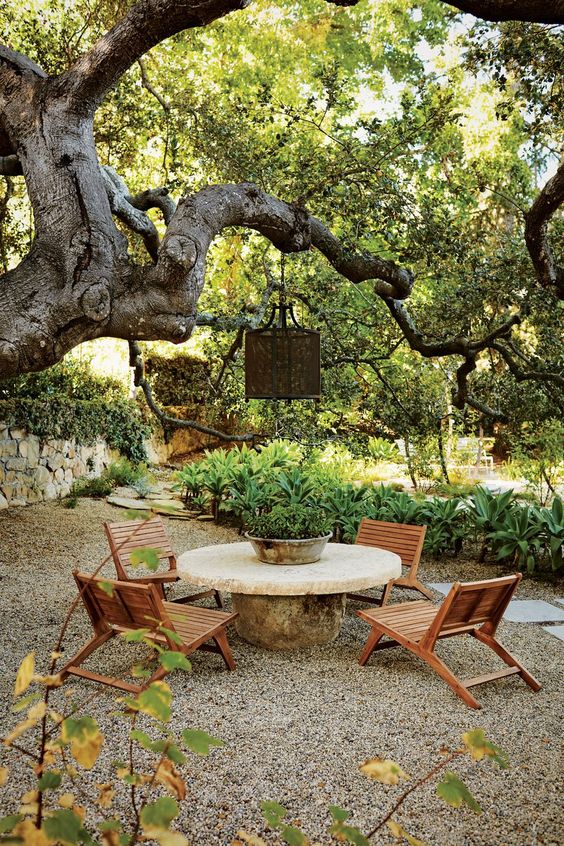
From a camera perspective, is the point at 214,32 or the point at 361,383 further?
the point at 214,32

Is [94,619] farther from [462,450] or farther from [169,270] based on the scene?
[462,450]

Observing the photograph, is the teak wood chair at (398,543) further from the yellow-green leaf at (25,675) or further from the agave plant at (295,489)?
the yellow-green leaf at (25,675)

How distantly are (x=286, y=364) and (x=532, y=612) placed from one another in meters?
3.04

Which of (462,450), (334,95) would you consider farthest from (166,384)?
(334,95)

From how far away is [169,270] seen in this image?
4031 millimetres

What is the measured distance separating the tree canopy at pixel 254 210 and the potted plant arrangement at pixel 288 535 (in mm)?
1614

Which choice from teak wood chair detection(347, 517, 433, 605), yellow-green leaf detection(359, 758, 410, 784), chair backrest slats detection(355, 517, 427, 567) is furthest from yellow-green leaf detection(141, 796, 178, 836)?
chair backrest slats detection(355, 517, 427, 567)

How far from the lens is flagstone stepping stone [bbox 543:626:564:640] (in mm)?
5430

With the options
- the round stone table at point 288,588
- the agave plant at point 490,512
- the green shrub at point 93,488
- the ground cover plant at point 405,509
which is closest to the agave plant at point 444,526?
the ground cover plant at point 405,509

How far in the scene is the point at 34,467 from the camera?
10609 millimetres

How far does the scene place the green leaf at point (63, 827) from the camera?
3.62ft

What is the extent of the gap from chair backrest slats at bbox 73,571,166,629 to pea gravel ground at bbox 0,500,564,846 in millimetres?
432

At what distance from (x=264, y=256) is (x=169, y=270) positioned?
414 centimetres

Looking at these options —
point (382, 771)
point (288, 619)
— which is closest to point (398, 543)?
point (288, 619)
